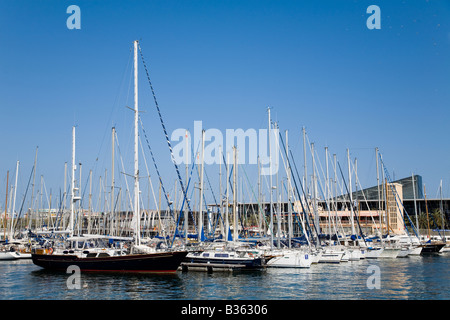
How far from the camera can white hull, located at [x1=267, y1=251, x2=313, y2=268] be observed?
43.2 meters

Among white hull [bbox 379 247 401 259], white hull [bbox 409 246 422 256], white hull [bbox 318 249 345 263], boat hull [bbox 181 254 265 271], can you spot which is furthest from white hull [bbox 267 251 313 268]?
white hull [bbox 409 246 422 256]

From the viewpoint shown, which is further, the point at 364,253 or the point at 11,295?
the point at 364,253

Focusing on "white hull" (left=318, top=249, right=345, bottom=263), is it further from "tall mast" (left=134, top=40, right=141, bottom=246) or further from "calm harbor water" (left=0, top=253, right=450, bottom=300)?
"tall mast" (left=134, top=40, right=141, bottom=246)

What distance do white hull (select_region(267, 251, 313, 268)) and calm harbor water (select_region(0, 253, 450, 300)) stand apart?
1146 mm

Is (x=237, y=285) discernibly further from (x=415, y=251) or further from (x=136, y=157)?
(x=415, y=251)

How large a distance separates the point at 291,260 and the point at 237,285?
12.2 meters

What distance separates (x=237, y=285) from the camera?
108ft

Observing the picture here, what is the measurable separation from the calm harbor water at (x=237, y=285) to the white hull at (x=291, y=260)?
3.76 ft

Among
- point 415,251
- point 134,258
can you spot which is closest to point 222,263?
point 134,258
